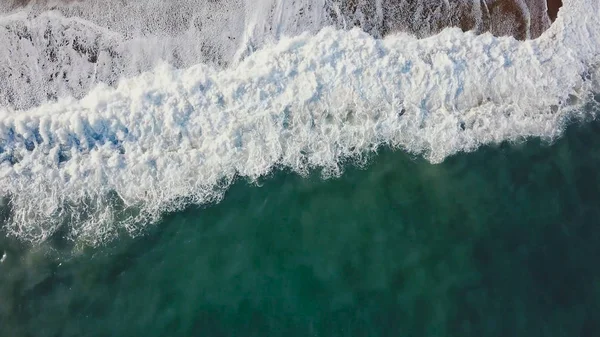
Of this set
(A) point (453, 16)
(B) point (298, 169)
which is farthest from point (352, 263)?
(A) point (453, 16)

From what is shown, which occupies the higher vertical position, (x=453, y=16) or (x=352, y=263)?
(x=453, y=16)

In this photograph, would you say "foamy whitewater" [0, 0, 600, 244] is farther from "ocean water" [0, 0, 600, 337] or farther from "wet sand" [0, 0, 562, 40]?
"wet sand" [0, 0, 562, 40]

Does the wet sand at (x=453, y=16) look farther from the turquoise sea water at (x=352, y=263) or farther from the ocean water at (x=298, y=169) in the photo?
the turquoise sea water at (x=352, y=263)

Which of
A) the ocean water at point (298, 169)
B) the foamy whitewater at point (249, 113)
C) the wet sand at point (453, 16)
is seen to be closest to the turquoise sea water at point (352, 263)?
the ocean water at point (298, 169)

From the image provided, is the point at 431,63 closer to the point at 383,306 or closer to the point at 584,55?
the point at 584,55

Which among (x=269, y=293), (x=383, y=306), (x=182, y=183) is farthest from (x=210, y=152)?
(x=383, y=306)

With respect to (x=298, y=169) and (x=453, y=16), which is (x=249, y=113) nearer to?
(x=298, y=169)
